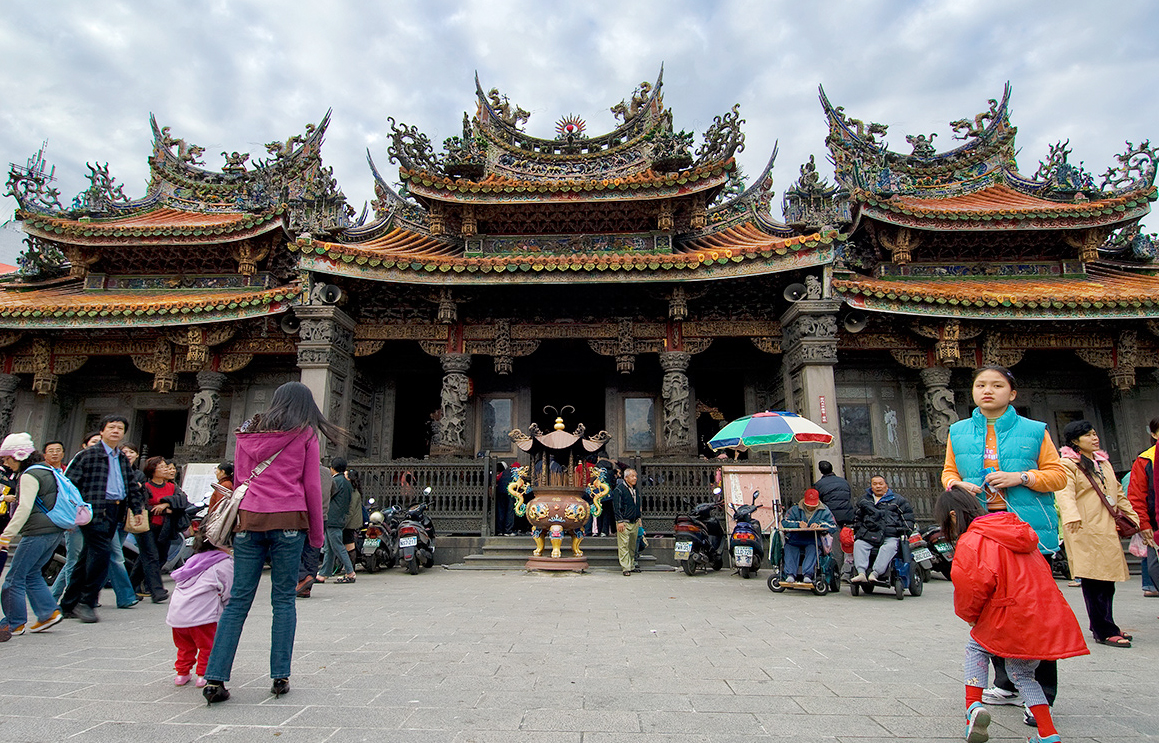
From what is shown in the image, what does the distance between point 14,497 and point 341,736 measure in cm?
430

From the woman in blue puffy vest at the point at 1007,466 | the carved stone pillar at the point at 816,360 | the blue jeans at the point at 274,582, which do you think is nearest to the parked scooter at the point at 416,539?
the blue jeans at the point at 274,582

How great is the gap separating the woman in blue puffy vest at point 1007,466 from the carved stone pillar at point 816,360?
775 centimetres

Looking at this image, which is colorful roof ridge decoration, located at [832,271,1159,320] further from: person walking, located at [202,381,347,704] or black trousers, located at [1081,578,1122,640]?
person walking, located at [202,381,347,704]

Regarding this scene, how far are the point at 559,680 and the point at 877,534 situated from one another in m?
5.28

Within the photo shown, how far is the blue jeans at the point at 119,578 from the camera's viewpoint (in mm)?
5824

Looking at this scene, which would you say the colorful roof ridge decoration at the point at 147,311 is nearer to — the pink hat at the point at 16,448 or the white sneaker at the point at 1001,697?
the pink hat at the point at 16,448

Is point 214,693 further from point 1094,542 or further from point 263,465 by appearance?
point 1094,542

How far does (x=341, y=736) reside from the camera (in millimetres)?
2586

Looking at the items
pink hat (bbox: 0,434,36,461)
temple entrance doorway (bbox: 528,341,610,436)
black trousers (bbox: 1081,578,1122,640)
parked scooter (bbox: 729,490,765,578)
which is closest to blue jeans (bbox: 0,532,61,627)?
pink hat (bbox: 0,434,36,461)

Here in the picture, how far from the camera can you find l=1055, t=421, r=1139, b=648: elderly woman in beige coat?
442 centimetres

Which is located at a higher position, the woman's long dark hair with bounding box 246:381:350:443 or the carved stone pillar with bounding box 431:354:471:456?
the carved stone pillar with bounding box 431:354:471:456

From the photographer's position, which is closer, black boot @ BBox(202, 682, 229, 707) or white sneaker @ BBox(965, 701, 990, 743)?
white sneaker @ BBox(965, 701, 990, 743)

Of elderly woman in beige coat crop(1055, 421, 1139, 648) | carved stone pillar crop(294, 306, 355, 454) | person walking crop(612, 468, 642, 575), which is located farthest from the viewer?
carved stone pillar crop(294, 306, 355, 454)

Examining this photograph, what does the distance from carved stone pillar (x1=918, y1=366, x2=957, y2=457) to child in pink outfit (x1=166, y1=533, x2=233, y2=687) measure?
40.1 feet
